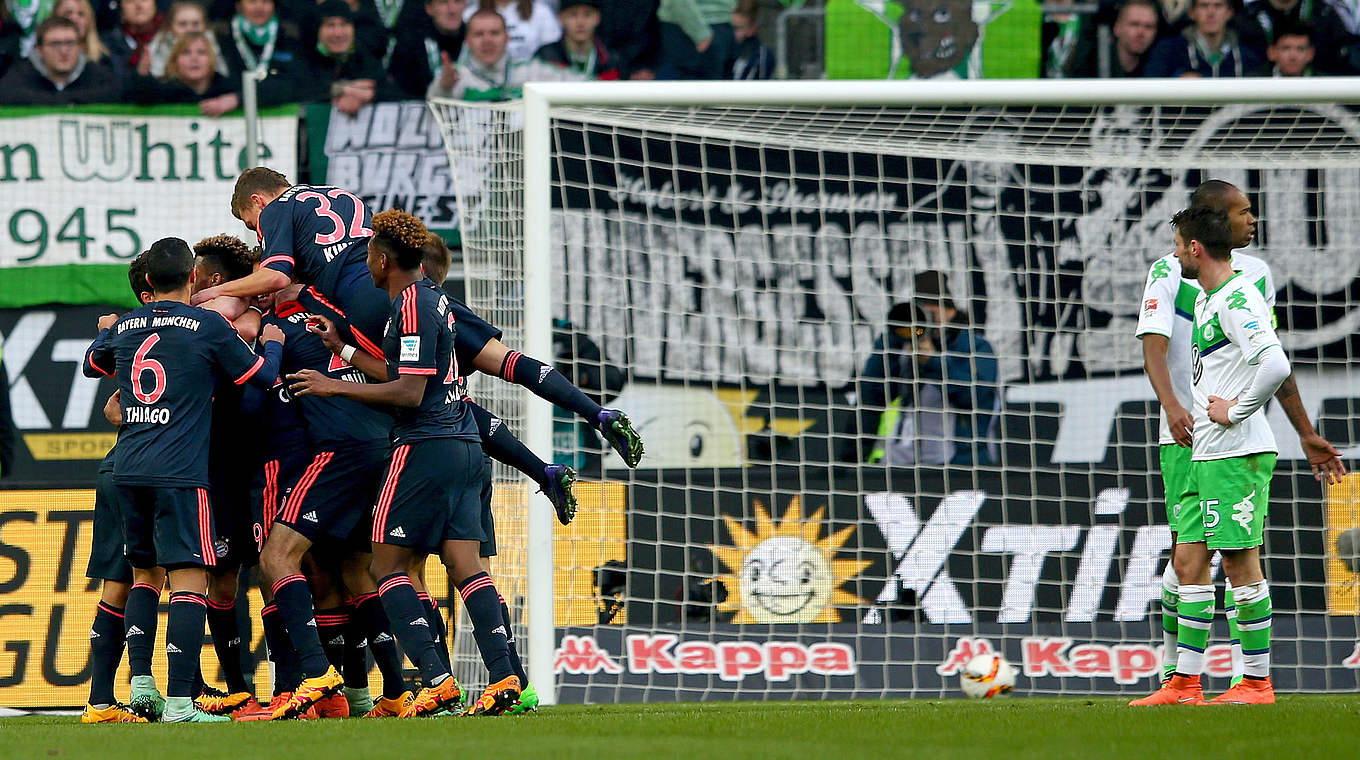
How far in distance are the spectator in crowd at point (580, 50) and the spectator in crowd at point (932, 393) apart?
3.56 m

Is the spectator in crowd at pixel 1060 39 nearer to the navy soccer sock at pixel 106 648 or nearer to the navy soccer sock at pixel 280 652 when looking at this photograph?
the navy soccer sock at pixel 280 652

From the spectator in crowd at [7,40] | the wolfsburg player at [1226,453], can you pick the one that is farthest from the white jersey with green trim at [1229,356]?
the spectator in crowd at [7,40]

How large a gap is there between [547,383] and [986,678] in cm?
280

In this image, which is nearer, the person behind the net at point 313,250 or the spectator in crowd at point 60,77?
the person behind the net at point 313,250

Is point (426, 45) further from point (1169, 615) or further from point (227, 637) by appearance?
point (1169, 615)

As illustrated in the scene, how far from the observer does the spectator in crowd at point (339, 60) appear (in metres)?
10.9

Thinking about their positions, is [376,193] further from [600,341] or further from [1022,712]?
[1022,712]

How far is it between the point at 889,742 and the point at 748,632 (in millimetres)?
3777

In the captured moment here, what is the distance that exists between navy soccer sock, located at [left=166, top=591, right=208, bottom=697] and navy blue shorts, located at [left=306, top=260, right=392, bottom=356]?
1.12m

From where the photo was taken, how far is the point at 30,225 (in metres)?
10.5

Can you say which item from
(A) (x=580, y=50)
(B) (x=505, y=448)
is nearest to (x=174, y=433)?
(B) (x=505, y=448)

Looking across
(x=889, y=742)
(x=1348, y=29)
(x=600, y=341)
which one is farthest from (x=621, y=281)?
(x=1348, y=29)

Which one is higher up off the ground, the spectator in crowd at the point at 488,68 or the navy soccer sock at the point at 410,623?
the spectator in crowd at the point at 488,68

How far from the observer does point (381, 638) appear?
600 cm
